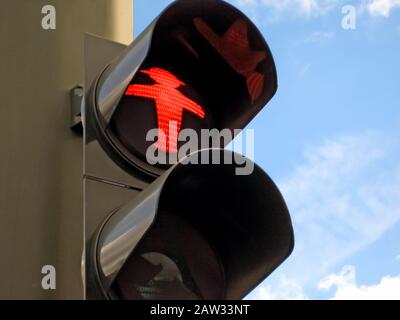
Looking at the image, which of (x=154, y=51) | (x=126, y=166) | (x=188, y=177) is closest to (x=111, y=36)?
(x=154, y=51)

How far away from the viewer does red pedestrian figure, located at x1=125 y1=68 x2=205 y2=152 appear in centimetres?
217

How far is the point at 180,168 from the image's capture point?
1850mm

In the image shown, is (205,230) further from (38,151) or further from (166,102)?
(38,151)

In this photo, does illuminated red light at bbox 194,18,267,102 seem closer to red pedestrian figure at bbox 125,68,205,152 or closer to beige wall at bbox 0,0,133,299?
red pedestrian figure at bbox 125,68,205,152

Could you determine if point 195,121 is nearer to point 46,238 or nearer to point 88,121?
point 88,121

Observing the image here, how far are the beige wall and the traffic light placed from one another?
0.20 meters

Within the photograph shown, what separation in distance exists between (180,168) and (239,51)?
0.51 meters

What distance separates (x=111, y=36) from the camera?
8.31 feet

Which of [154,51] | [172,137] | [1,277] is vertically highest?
[154,51]

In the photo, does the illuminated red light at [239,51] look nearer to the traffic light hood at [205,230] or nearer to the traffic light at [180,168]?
the traffic light at [180,168]

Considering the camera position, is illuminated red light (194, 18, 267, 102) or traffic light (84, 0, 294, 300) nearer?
traffic light (84, 0, 294, 300)

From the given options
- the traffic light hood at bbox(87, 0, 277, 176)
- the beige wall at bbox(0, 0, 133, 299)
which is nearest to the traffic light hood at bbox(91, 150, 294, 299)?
the traffic light hood at bbox(87, 0, 277, 176)

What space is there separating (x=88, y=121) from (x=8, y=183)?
25 centimetres

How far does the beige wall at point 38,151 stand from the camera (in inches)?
83.9
